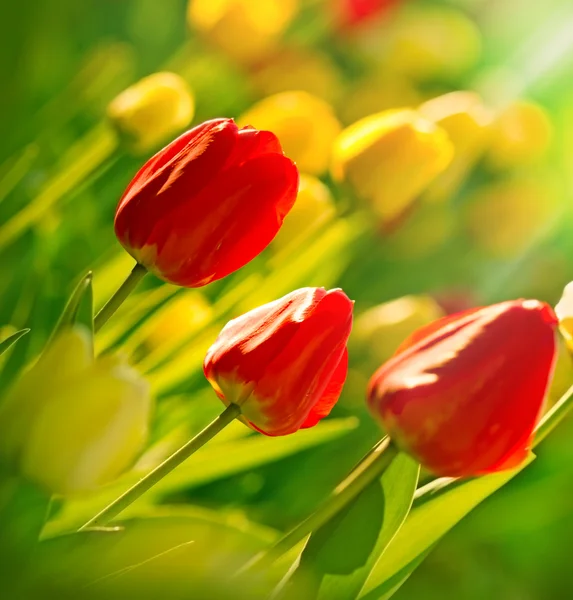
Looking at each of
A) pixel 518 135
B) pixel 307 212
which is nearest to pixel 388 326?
pixel 307 212

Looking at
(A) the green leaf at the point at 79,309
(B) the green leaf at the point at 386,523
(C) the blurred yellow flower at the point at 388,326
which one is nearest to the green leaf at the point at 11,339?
(A) the green leaf at the point at 79,309

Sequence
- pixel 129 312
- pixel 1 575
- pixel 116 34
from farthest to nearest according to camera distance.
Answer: pixel 116 34 < pixel 129 312 < pixel 1 575

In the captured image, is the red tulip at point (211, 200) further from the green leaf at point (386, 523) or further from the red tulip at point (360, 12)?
the red tulip at point (360, 12)

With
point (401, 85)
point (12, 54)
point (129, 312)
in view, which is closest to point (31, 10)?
point (12, 54)

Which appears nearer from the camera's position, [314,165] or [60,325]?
[60,325]

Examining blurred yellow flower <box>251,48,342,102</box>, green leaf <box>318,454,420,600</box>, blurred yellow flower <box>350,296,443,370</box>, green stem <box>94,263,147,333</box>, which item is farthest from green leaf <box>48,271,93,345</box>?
blurred yellow flower <box>251,48,342,102</box>

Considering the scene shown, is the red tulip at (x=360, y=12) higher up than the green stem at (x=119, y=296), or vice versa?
the green stem at (x=119, y=296)

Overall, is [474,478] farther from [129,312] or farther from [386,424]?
[129,312]

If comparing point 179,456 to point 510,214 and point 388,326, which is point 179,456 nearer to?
point 388,326
